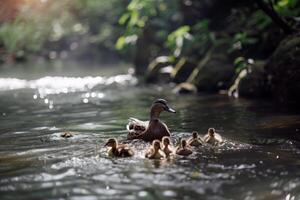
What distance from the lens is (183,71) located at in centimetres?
2664

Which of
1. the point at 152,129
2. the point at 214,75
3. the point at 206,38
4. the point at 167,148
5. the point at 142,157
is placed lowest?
the point at 142,157

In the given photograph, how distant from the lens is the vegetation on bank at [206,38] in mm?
18766

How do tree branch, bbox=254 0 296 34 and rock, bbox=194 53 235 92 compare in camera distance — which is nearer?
tree branch, bbox=254 0 296 34

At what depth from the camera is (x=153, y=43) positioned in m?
35.4

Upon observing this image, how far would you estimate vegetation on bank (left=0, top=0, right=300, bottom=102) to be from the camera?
61.6 ft

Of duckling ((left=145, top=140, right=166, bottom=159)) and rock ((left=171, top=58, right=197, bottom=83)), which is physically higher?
rock ((left=171, top=58, right=197, bottom=83))

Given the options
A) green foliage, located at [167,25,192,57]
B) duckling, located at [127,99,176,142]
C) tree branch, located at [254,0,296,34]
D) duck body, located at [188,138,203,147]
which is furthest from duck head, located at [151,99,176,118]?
green foliage, located at [167,25,192,57]

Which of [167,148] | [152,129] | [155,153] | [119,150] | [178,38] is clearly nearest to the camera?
[155,153]

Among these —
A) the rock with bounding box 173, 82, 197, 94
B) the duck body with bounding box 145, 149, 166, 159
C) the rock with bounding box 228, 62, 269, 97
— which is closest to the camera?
the duck body with bounding box 145, 149, 166, 159

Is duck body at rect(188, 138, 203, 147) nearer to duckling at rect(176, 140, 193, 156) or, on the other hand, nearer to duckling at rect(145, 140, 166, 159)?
duckling at rect(176, 140, 193, 156)

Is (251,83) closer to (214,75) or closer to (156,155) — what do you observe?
(214,75)

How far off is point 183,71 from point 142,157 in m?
16.7

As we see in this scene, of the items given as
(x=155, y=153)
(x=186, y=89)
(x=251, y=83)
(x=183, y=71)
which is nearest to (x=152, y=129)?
(x=155, y=153)

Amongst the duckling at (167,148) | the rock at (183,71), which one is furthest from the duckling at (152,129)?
the rock at (183,71)
